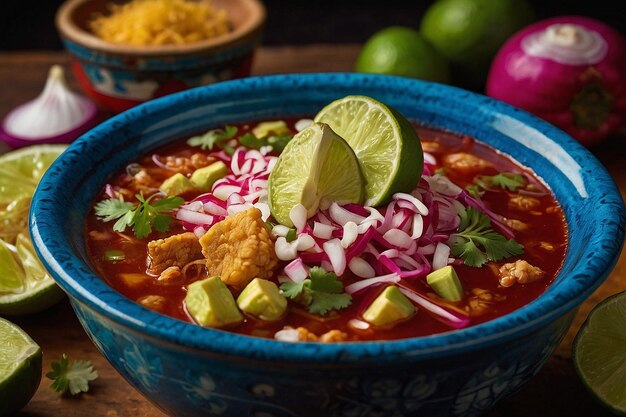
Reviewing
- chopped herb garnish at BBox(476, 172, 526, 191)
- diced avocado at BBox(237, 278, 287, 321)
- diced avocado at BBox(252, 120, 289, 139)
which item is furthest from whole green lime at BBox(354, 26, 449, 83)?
diced avocado at BBox(237, 278, 287, 321)

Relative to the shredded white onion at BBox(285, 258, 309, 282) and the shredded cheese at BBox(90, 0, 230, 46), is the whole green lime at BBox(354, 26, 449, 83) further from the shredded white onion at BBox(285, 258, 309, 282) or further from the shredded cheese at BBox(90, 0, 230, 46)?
the shredded white onion at BBox(285, 258, 309, 282)

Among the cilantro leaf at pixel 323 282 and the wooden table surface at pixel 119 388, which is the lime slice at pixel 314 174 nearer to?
the cilantro leaf at pixel 323 282

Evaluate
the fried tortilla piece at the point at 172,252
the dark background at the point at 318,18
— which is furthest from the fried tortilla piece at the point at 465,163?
the dark background at the point at 318,18

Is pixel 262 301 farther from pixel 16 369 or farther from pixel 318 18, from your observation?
pixel 318 18

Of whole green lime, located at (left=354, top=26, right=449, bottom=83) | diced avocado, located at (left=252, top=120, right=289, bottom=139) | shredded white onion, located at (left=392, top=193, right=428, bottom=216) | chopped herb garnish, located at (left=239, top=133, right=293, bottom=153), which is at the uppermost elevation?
shredded white onion, located at (left=392, top=193, right=428, bottom=216)

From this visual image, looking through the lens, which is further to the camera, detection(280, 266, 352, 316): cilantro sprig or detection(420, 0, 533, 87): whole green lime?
detection(420, 0, 533, 87): whole green lime

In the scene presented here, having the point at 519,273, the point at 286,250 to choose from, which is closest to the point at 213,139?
the point at 286,250
